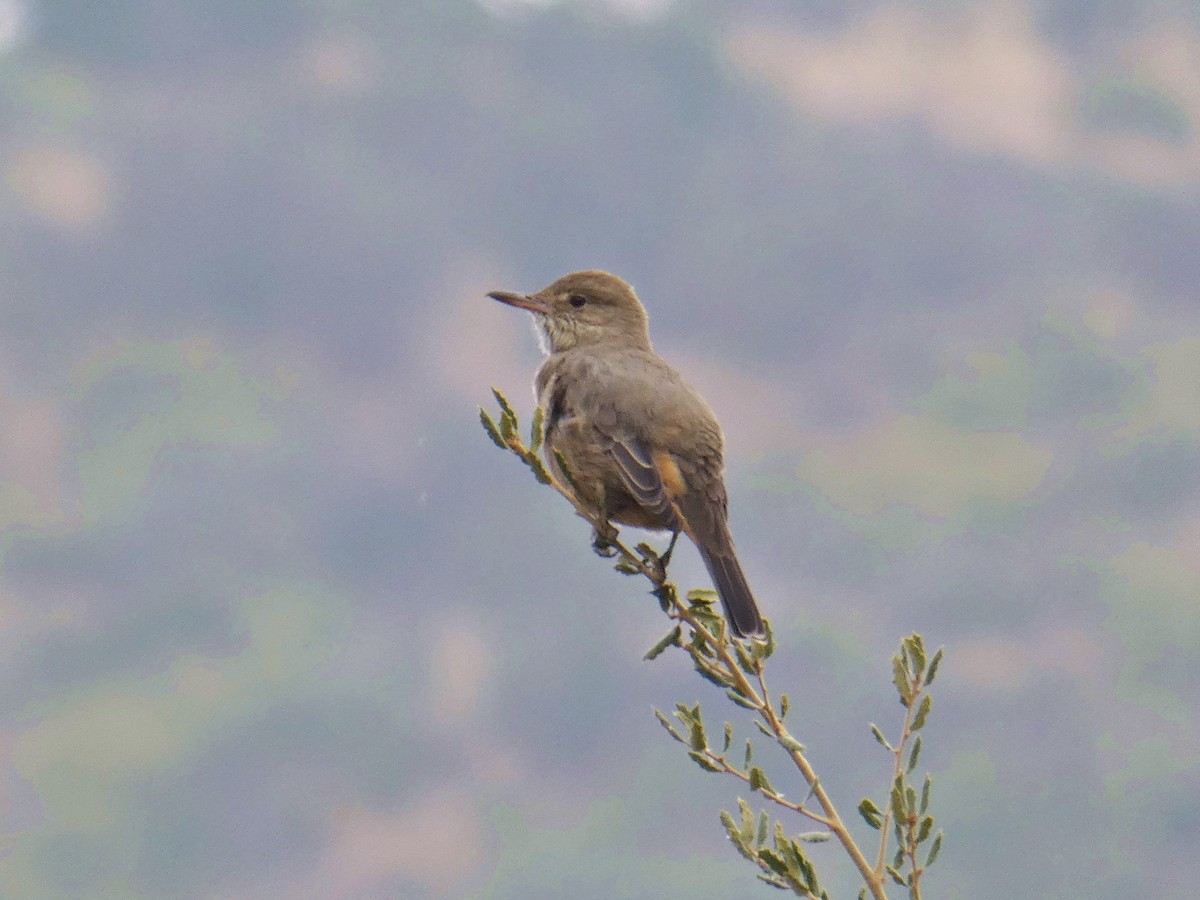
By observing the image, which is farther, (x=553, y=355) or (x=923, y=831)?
(x=553, y=355)

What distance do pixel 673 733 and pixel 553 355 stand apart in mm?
3460

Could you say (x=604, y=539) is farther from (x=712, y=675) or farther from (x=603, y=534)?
(x=712, y=675)

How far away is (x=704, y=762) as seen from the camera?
3.06 meters

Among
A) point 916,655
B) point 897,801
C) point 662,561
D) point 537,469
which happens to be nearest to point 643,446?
point 662,561

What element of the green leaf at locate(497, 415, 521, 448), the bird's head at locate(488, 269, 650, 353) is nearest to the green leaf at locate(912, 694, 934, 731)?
the green leaf at locate(497, 415, 521, 448)

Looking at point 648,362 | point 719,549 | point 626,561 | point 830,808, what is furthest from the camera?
point 648,362

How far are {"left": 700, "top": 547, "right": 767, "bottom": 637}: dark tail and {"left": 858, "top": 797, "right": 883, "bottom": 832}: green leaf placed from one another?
856 mm

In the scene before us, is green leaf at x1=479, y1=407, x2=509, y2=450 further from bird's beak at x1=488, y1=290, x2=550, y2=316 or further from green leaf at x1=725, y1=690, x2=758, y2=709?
bird's beak at x1=488, y1=290, x2=550, y2=316

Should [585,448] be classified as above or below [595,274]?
below

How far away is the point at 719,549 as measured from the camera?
4777mm

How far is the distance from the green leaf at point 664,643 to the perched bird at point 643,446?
0.86 meters

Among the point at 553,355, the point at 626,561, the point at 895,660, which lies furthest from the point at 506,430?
the point at 553,355

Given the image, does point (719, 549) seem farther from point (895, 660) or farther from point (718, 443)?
point (895, 660)

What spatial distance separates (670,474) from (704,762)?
2060mm
